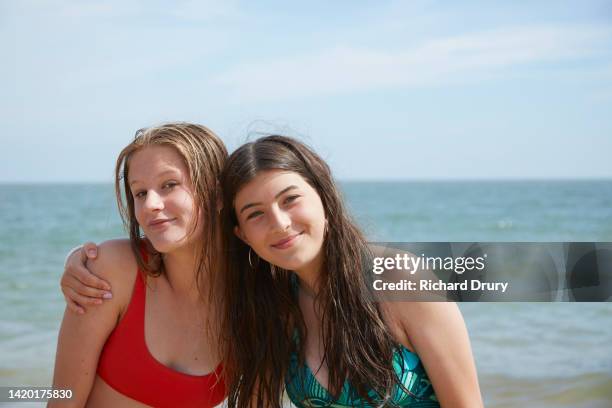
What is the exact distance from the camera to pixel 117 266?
3.06 meters

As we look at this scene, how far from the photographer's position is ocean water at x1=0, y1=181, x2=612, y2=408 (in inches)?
260

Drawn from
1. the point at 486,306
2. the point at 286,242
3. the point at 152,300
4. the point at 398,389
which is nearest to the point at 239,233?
the point at 286,242

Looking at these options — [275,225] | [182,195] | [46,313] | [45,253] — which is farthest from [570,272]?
[45,253]

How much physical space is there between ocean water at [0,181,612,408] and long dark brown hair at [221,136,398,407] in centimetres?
23

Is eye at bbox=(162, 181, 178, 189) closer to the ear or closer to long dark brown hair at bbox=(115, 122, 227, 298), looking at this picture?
long dark brown hair at bbox=(115, 122, 227, 298)

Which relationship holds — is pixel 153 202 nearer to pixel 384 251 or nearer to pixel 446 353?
pixel 384 251

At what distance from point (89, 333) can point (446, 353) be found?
57.3 inches

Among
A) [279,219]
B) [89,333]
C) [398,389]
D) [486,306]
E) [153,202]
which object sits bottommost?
[398,389]

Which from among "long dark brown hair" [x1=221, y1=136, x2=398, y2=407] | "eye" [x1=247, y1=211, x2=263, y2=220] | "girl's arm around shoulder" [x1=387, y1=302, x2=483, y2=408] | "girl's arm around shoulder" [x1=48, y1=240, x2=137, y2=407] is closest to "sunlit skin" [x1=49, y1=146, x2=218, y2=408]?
"girl's arm around shoulder" [x1=48, y1=240, x2=137, y2=407]

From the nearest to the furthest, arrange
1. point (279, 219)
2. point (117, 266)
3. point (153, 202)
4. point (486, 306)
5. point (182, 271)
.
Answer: point (279, 219), point (153, 202), point (117, 266), point (182, 271), point (486, 306)

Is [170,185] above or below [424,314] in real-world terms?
above

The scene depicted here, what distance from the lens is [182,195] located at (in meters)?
2.98

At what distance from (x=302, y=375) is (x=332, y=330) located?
0.23 meters

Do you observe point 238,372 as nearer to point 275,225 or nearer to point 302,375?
point 302,375
